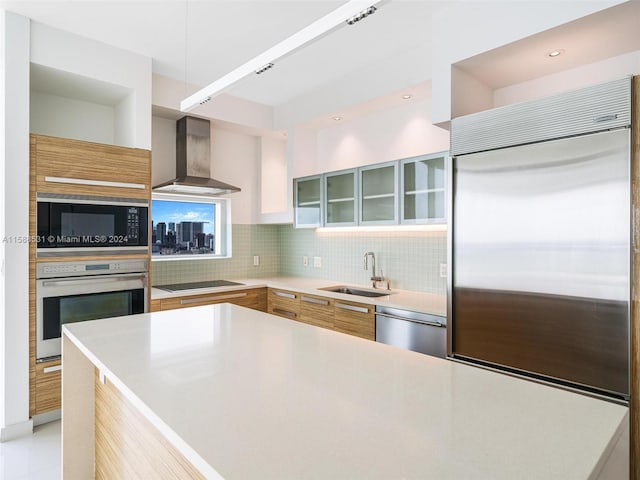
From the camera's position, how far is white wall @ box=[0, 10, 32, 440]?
254 cm

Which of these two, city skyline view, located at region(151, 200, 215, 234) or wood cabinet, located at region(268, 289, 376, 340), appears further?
city skyline view, located at region(151, 200, 215, 234)

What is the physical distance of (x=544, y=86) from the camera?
2480 millimetres

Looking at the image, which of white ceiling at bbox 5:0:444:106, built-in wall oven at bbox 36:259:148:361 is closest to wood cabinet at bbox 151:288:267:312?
built-in wall oven at bbox 36:259:148:361

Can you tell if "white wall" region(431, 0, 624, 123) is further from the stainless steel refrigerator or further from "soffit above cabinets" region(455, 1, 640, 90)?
the stainless steel refrigerator

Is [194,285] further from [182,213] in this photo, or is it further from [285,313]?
[285,313]

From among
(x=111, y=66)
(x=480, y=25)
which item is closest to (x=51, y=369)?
(x=111, y=66)

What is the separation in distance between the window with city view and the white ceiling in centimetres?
130

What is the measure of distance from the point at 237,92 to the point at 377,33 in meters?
1.69

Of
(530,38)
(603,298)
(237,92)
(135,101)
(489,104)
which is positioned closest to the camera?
(603,298)

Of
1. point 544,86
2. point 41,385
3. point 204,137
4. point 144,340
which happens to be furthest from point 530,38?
point 41,385

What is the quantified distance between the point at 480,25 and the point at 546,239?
4.18 ft

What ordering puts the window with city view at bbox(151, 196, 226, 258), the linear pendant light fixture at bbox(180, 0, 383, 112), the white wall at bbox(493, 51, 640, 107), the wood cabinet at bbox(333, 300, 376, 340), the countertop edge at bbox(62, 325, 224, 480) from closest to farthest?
the countertop edge at bbox(62, 325, 224, 480)
the linear pendant light fixture at bbox(180, 0, 383, 112)
the white wall at bbox(493, 51, 640, 107)
the wood cabinet at bbox(333, 300, 376, 340)
the window with city view at bbox(151, 196, 226, 258)

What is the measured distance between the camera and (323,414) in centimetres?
96

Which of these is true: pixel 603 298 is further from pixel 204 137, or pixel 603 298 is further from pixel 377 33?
pixel 204 137
